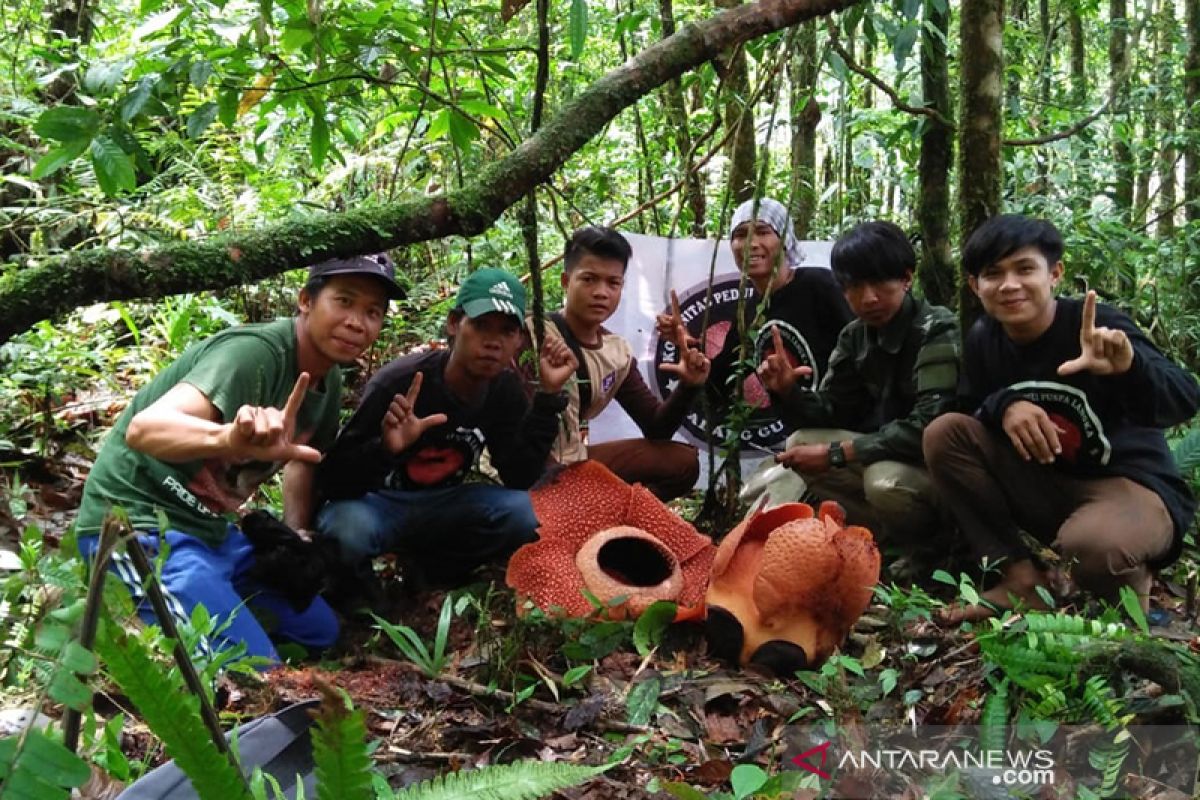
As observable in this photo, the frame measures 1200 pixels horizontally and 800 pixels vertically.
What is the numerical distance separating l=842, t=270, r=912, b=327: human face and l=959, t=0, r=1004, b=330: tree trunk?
257 millimetres

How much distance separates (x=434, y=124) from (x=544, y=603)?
1.80 m

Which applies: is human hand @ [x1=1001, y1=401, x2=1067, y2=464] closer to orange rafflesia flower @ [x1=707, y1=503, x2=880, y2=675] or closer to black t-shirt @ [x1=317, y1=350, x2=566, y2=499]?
orange rafflesia flower @ [x1=707, y1=503, x2=880, y2=675]

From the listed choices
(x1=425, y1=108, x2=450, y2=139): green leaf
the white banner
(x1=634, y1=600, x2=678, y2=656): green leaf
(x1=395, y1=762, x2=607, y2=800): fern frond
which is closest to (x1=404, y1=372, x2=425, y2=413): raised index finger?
(x1=425, y1=108, x2=450, y2=139): green leaf

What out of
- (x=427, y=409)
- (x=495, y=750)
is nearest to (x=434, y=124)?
(x=427, y=409)

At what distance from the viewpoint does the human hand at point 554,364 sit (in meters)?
3.77

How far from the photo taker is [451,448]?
3.99 metres

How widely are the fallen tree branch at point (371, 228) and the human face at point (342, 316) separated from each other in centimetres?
93

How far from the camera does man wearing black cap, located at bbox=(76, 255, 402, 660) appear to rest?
9.26 feet

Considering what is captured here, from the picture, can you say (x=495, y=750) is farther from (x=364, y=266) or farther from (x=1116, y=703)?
(x=364, y=266)

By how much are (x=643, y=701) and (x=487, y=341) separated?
160 cm

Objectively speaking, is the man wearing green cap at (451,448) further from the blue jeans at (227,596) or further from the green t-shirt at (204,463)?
the green t-shirt at (204,463)

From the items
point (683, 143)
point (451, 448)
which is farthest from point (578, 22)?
point (683, 143)

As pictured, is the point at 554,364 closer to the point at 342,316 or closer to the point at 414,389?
the point at 414,389

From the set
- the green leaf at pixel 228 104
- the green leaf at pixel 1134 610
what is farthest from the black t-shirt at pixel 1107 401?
the green leaf at pixel 228 104
